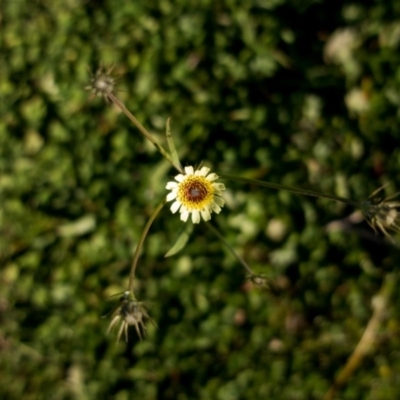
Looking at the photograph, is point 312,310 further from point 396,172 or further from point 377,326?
point 396,172

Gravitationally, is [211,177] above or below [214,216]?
below

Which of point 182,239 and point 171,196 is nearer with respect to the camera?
point 171,196

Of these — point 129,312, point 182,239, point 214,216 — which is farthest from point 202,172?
point 214,216

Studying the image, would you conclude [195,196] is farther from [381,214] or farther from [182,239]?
[381,214]

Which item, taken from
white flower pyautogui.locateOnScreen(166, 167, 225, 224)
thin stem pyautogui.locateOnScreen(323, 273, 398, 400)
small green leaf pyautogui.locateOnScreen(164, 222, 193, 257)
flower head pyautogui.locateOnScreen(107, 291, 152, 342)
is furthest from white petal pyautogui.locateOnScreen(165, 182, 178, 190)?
→ thin stem pyautogui.locateOnScreen(323, 273, 398, 400)

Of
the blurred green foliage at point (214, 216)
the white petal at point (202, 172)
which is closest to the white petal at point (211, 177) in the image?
the white petal at point (202, 172)

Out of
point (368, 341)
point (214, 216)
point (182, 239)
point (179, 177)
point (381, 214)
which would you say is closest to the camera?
point (381, 214)

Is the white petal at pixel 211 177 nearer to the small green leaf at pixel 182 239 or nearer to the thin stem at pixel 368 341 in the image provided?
the small green leaf at pixel 182 239

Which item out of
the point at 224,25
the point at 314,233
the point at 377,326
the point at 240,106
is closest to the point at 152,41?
the point at 224,25

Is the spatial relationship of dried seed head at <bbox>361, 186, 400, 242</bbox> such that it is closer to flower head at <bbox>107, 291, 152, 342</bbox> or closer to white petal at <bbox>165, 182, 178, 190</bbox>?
white petal at <bbox>165, 182, 178, 190</bbox>
